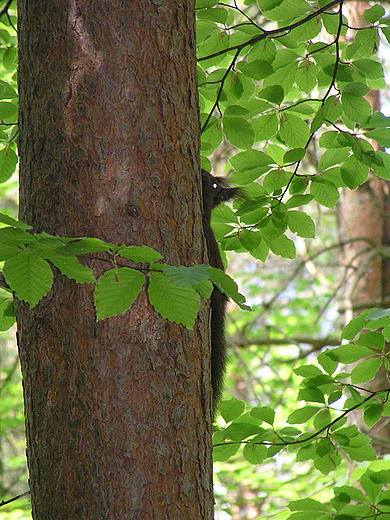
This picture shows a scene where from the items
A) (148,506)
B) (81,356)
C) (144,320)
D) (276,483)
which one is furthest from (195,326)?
(276,483)

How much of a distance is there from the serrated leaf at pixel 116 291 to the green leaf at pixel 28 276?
0.09 metres

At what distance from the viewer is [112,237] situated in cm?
110

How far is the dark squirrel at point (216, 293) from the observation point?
5.49 ft

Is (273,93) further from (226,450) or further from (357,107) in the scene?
(226,450)

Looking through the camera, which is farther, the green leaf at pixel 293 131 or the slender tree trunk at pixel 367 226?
the slender tree trunk at pixel 367 226

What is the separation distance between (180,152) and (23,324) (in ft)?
1.61

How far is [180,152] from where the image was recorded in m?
1.22

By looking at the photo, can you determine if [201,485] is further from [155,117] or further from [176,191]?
[155,117]

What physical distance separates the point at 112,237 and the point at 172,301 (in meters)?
0.20

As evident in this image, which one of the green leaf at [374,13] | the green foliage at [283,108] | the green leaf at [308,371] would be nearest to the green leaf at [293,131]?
the green foliage at [283,108]

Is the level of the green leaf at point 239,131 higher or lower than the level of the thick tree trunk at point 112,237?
higher

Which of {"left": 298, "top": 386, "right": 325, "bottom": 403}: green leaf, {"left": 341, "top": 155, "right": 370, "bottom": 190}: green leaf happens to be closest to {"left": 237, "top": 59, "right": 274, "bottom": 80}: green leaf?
{"left": 341, "top": 155, "right": 370, "bottom": 190}: green leaf

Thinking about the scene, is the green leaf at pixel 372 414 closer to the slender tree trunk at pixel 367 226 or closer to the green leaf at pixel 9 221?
the green leaf at pixel 9 221

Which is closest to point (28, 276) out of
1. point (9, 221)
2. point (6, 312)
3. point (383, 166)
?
point (9, 221)
